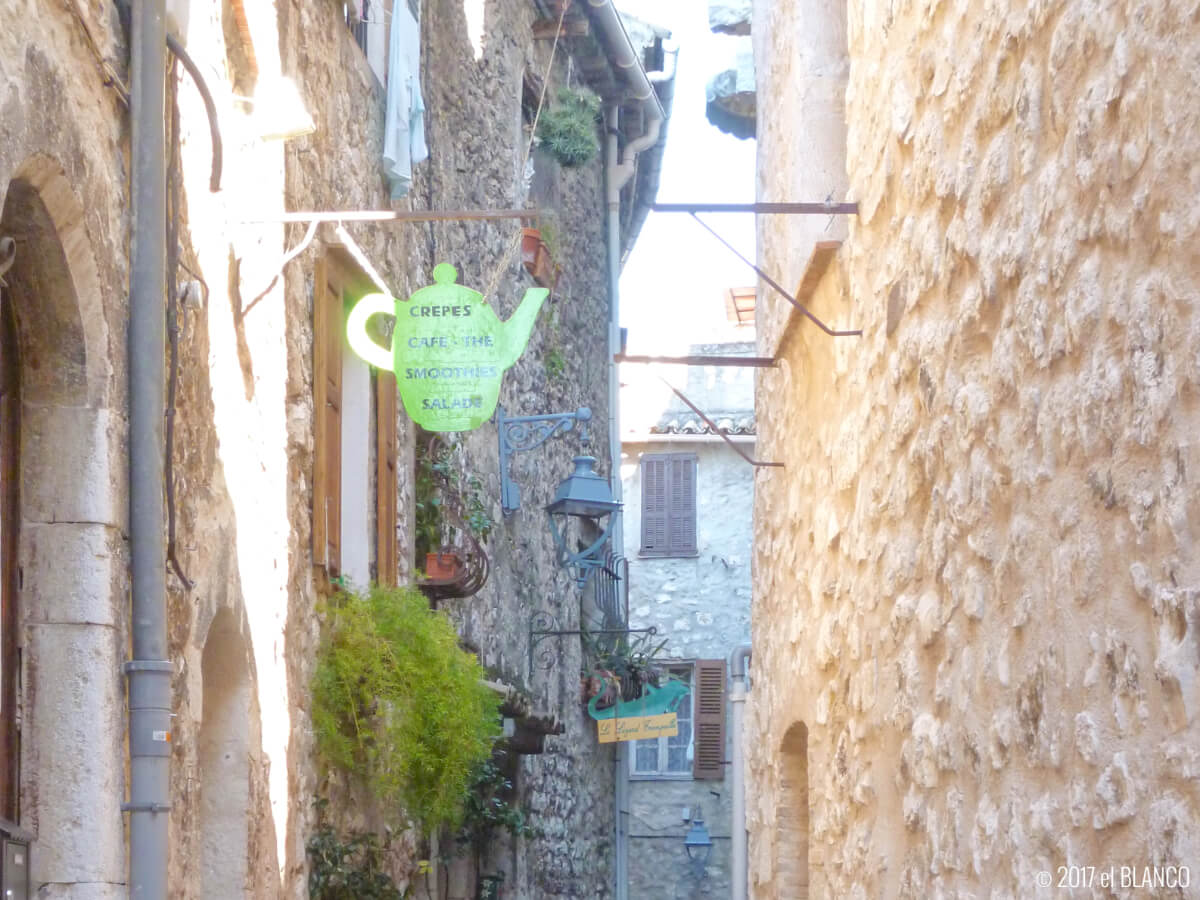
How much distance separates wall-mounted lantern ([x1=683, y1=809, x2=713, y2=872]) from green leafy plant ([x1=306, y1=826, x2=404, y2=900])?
34.5 ft

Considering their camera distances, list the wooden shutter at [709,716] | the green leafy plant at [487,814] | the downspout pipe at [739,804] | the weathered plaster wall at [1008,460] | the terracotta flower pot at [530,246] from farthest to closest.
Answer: the wooden shutter at [709,716]
the terracotta flower pot at [530,246]
the green leafy plant at [487,814]
the downspout pipe at [739,804]
the weathered plaster wall at [1008,460]

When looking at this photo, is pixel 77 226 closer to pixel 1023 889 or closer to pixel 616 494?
pixel 1023 889

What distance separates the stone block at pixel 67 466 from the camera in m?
4.58

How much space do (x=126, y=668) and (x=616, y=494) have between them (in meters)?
11.2

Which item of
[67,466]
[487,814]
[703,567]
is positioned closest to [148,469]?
[67,466]

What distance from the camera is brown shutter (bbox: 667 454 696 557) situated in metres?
19.2

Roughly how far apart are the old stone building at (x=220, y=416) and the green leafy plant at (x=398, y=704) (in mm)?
171

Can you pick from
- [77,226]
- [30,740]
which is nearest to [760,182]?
[77,226]

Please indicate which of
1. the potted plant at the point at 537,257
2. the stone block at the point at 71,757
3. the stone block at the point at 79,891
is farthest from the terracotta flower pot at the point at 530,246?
the stone block at the point at 79,891

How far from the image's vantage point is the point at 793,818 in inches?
257

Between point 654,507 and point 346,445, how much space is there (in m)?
11.2

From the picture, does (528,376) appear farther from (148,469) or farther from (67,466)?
(67,466)

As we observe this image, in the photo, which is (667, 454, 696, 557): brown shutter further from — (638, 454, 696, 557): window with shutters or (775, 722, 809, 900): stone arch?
(775, 722, 809, 900): stone arch

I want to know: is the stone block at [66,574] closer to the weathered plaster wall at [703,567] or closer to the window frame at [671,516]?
the weathered plaster wall at [703,567]
